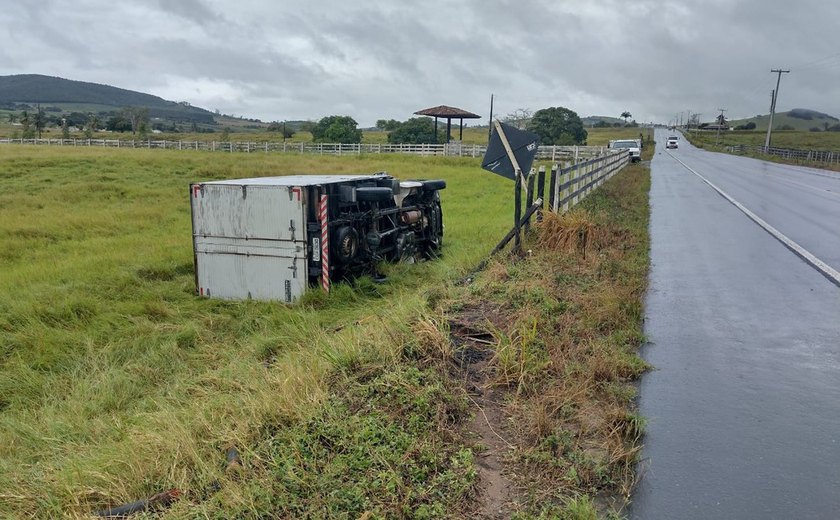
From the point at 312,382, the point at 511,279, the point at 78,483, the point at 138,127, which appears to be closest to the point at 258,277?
the point at 511,279

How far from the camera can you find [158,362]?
6719 millimetres

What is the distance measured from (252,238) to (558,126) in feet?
210

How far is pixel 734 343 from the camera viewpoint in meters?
5.90

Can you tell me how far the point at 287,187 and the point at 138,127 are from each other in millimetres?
90910

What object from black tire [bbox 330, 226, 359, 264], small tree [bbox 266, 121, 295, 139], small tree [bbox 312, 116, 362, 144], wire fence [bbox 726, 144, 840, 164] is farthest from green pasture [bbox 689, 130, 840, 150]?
black tire [bbox 330, 226, 359, 264]

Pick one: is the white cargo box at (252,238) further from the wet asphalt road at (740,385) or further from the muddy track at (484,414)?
the wet asphalt road at (740,385)

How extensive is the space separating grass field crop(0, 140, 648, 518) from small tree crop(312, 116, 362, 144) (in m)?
51.1

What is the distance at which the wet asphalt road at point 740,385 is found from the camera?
11.4 feet

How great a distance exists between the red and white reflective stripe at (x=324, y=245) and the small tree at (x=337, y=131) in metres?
54.4

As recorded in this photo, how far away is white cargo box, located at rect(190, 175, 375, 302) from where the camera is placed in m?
8.69

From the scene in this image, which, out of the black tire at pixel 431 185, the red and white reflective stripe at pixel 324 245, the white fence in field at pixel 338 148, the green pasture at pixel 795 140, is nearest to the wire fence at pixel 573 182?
the black tire at pixel 431 185

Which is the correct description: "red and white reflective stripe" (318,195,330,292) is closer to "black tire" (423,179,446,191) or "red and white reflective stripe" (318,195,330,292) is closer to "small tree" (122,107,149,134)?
"black tire" (423,179,446,191)

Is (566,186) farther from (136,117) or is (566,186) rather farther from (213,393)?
(136,117)

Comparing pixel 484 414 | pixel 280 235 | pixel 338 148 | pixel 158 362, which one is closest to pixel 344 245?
pixel 280 235
